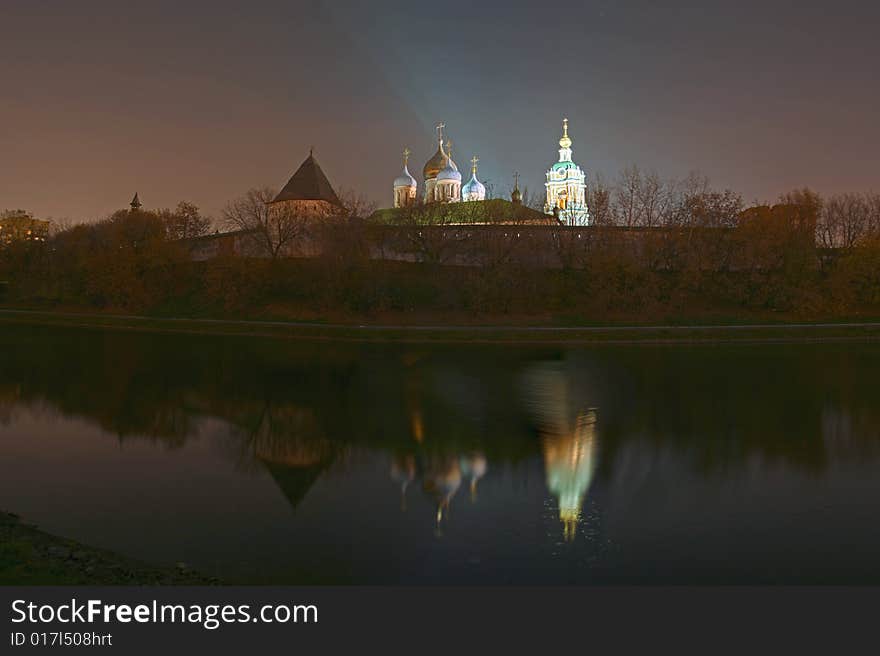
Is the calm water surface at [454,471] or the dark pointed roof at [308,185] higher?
the dark pointed roof at [308,185]

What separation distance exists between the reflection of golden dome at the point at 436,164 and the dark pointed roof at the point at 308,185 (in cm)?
1446

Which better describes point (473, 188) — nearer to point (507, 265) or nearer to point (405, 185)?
point (405, 185)

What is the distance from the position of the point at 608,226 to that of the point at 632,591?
37.9 meters

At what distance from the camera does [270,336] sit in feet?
103

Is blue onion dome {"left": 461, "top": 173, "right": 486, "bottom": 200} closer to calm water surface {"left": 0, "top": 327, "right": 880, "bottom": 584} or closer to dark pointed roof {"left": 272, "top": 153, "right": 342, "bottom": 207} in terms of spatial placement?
dark pointed roof {"left": 272, "top": 153, "right": 342, "bottom": 207}

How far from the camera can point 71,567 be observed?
6.66 metres

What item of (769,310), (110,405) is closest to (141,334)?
(110,405)

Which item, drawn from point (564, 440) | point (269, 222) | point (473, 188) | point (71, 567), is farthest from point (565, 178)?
point (71, 567)

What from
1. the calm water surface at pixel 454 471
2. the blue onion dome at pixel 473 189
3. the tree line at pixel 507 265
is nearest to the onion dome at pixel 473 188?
the blue onion dome at pixel 473 189

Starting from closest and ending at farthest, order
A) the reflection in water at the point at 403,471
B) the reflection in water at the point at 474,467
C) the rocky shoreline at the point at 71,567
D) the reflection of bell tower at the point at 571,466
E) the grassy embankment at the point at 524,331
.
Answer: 1. the rocky shoreline at the point at 71,567
2. the reflection of bell tower at the point at 571,466
3. the reflection in water at the point at 403,471
4. the reflection in water at the point at 474,467
5. the grassy embankment at the point at 524,331

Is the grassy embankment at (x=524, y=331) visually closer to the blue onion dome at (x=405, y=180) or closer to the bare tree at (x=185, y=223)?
the bare tree at (x=185, y=223)

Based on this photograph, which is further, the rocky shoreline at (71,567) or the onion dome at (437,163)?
the onion dome at (437,163)

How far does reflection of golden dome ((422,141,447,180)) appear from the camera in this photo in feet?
225

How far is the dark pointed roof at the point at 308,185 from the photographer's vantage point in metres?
55.1
